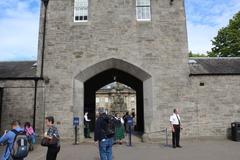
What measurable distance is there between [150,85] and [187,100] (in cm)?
206

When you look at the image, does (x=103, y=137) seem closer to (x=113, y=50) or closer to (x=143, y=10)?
(x=113, y=50)

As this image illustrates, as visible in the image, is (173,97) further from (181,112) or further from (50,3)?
(50,3)

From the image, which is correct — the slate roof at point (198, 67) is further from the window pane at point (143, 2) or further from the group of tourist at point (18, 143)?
the group of tourist at point (18, 143)

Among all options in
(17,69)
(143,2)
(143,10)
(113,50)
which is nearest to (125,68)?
(113,50)

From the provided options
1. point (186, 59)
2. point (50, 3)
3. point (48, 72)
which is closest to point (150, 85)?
point (186, 59)

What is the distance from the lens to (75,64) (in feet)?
51.6

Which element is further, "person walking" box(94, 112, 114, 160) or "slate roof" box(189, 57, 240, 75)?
"slate roof" box(189, 57, 240, 75)

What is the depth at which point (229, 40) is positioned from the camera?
92.7 feet

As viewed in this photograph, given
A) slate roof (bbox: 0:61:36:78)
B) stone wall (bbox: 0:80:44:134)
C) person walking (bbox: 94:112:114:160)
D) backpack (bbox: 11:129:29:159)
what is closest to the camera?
backpack (bbox: 11:129:29:159)

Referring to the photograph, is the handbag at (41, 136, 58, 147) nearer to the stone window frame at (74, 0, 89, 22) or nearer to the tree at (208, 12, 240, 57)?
the stone window frame at (74, 0, 89, 22)

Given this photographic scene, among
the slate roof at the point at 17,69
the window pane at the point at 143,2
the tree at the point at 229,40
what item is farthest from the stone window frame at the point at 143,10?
the tree at the point at 229,40

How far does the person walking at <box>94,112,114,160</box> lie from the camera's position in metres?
7.57

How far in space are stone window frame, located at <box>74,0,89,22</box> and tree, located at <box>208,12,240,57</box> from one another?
16.3 metres

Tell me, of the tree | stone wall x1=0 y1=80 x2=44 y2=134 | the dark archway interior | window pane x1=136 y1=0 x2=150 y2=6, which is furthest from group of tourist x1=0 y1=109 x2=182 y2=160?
the tree
